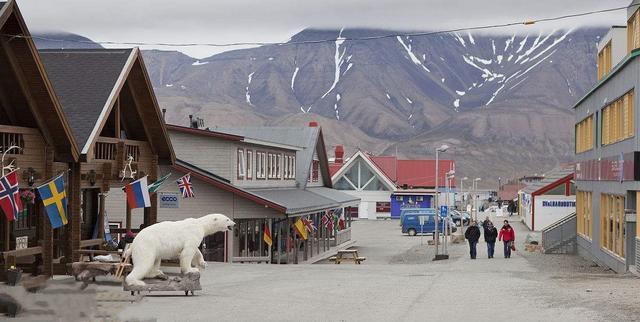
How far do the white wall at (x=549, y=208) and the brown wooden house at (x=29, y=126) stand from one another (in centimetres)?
6026

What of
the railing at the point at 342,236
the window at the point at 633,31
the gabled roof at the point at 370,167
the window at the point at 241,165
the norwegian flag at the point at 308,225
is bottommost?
the railing at the point at 342,236

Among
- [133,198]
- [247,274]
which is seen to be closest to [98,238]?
[133,198]

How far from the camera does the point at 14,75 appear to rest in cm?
2530

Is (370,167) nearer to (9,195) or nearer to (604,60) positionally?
(604,60)

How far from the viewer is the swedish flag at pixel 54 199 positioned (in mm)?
24578

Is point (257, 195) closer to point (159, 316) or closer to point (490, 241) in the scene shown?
point (490, 241)

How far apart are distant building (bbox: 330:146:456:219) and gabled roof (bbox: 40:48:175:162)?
77.2 meters

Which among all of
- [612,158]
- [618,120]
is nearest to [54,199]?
[618,120]

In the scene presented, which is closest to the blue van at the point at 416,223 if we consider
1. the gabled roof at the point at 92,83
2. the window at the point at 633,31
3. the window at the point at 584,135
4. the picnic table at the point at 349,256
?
the window at the point at 584,135

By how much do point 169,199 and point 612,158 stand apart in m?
17.3

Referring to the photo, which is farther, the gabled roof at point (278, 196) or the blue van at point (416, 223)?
the blue van at point (416, 223)

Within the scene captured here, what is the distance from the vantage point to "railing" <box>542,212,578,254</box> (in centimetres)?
5519

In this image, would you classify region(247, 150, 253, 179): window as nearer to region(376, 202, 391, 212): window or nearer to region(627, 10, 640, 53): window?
region(627, 10, 640, 53): window

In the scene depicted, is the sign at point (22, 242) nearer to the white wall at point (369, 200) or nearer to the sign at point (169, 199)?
the sign at point (169, 199)
